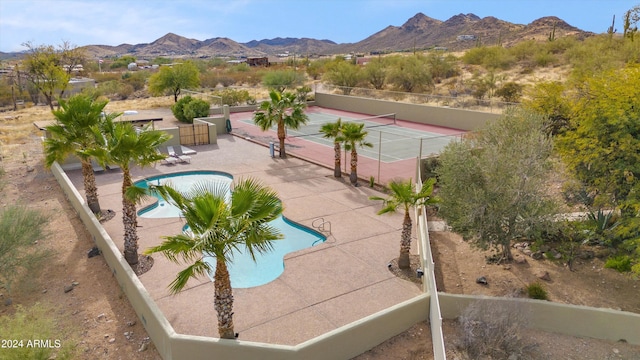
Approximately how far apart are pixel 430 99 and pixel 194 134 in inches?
757

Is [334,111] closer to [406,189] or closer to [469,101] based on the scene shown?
[469,101]

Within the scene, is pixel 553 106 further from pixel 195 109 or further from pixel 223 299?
pixel 195 109

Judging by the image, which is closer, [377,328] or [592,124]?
[377,328]

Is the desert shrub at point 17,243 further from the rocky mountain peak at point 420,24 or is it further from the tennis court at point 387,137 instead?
the rocky mountain peak at point 420,24

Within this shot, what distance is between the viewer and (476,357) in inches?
388

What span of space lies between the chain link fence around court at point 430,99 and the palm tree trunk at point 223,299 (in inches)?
887

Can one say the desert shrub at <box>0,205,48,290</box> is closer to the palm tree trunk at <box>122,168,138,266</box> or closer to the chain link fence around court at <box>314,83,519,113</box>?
the palm tree trunk at <box>122,168,138,266</box>

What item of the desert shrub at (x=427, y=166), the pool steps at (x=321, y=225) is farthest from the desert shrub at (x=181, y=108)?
the pool steps at (x=321, y=225)

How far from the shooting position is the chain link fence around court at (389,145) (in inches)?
882

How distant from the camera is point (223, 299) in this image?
8820 millimetres

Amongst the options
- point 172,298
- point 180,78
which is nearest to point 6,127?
point 180,78

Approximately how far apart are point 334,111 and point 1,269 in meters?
33.3

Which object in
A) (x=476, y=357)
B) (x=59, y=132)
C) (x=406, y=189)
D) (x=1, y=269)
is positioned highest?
(x=59, y=132)

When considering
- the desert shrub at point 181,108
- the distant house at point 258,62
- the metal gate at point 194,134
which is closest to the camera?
the metal gate at point 194,134
